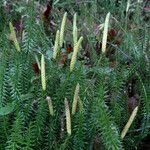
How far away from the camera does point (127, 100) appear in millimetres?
1661

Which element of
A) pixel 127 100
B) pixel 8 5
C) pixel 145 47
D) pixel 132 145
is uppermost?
pixel 8 5

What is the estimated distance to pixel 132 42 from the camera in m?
1.99

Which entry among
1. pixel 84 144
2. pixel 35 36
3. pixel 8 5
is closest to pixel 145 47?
pixel 35 36

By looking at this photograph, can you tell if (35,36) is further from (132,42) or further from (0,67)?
(132,42)

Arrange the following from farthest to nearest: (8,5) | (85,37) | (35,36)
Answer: (8,5) → (85,37) → (35,36)

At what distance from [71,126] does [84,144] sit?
9 cm

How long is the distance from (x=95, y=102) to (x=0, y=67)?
0.42 m

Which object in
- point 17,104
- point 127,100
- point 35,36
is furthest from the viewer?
point 35,36

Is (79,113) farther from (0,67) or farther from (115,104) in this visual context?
(0,67)

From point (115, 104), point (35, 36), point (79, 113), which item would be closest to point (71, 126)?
point (79, 113)

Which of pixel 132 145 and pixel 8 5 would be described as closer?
pixel 132 145

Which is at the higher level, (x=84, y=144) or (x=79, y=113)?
(x=79, y=113)

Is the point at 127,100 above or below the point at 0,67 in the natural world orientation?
below

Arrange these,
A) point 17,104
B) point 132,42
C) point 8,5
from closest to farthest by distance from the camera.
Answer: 1. point 17,104
2. point 132,42
3. point 8,5
